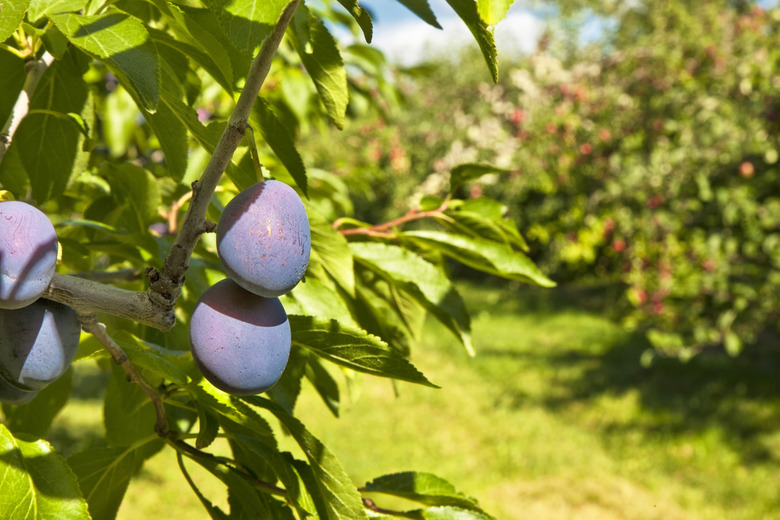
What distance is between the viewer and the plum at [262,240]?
55 centimetres

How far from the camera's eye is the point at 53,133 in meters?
0.96

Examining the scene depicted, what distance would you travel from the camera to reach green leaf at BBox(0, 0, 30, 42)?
55cm

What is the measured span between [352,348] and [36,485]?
31 centimetres

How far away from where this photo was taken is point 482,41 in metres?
0.54

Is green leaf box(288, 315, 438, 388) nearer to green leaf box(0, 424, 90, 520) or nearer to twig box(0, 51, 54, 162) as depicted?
green leaf box(0, 424, 90, 520)

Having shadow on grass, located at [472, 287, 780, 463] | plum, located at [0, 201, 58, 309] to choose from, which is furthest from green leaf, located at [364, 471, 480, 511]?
shadow on grass, located at [472, 287, 780, 463]

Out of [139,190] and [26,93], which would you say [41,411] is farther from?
[26,93]

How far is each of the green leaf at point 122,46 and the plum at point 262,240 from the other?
0.34 feet

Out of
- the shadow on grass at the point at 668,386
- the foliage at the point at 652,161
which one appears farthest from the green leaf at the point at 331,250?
the shadow on grass at the point at 668,386

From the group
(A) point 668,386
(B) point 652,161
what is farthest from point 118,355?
(A) point 668,386

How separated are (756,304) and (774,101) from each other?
1.11 meters

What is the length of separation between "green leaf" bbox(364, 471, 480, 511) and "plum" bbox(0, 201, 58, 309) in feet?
1.65

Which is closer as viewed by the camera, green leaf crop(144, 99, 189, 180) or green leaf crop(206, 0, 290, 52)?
green leaf crop(206, 0, 290, 52)

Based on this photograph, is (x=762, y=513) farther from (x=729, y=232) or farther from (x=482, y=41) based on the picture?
(x=482, y=41)
